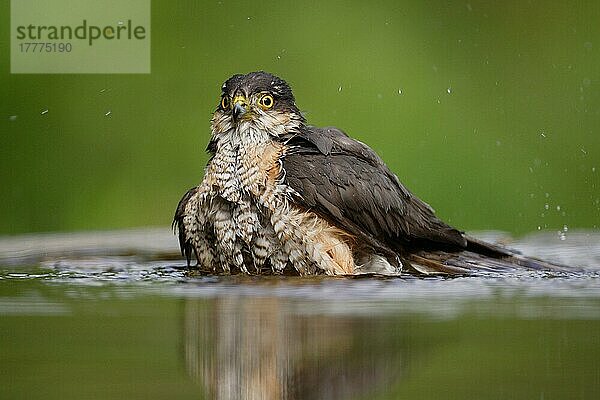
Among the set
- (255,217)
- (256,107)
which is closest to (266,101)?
(256,107)

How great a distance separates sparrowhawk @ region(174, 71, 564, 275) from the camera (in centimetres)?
600

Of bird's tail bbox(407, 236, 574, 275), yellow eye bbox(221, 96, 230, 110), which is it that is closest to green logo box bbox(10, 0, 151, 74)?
yellow eye bbox(221, 96, 230, 110)

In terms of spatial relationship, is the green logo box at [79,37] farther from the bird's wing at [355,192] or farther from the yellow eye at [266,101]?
the bird's wing at [355,192]

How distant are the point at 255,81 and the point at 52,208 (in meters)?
3.84

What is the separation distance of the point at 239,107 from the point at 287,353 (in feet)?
10.3

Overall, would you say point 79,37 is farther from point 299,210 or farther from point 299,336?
point 299,336

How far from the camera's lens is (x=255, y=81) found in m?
6.59

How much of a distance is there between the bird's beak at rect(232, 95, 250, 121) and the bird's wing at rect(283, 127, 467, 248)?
0.90ft

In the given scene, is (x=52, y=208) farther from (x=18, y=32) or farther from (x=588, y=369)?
(x=588, y=369)

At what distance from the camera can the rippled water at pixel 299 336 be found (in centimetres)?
298

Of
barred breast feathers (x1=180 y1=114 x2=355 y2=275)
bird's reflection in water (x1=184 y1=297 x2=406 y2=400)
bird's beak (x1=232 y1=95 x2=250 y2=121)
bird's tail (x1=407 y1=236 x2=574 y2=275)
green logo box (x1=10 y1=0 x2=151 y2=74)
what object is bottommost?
bird's reflection in water (x1=184 y1=297 x2=406 y2=400)

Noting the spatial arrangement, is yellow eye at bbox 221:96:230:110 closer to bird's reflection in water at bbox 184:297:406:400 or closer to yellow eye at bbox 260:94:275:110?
yellow eye at bbox 260:94:275:110

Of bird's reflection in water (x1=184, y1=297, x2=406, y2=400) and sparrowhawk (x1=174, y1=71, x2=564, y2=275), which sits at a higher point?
sparrowhawk (x1=174, y1=71, x2=564, y2=275)

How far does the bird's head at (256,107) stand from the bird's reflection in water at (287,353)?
2.22m
